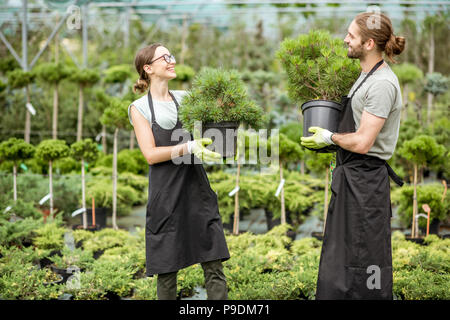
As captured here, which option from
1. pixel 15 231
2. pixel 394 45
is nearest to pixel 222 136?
pixel 394 45

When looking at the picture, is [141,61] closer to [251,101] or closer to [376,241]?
[251,101]

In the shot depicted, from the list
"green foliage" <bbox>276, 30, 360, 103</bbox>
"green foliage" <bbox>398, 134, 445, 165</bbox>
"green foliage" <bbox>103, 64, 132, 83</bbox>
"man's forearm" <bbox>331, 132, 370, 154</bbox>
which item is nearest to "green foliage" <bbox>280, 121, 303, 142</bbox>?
"green foliage" <bbox>398, 134, 445, 165</bbox>

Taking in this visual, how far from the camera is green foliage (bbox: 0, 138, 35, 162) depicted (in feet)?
16.3

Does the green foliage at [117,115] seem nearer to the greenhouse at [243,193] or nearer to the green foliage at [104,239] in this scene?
the greenhouse at [243,193]

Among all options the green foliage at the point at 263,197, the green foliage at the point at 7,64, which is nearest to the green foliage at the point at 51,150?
the green foliage at the point at 263,197

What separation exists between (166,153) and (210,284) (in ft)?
2.18

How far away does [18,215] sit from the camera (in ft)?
15.4

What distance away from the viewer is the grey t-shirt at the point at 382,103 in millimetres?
1925

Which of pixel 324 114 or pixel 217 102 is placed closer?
pixel 324 114

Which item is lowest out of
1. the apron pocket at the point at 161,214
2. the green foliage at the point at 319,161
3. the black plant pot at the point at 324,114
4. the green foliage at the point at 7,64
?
the apron pocket at the point at 161,214

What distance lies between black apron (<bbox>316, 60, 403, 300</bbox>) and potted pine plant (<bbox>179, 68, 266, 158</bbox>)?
0.50 metres

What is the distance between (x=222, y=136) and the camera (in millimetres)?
2242

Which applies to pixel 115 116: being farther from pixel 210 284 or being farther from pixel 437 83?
pixel 437 83

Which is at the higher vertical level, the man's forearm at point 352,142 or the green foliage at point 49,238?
the man's forearm at point 352,142
